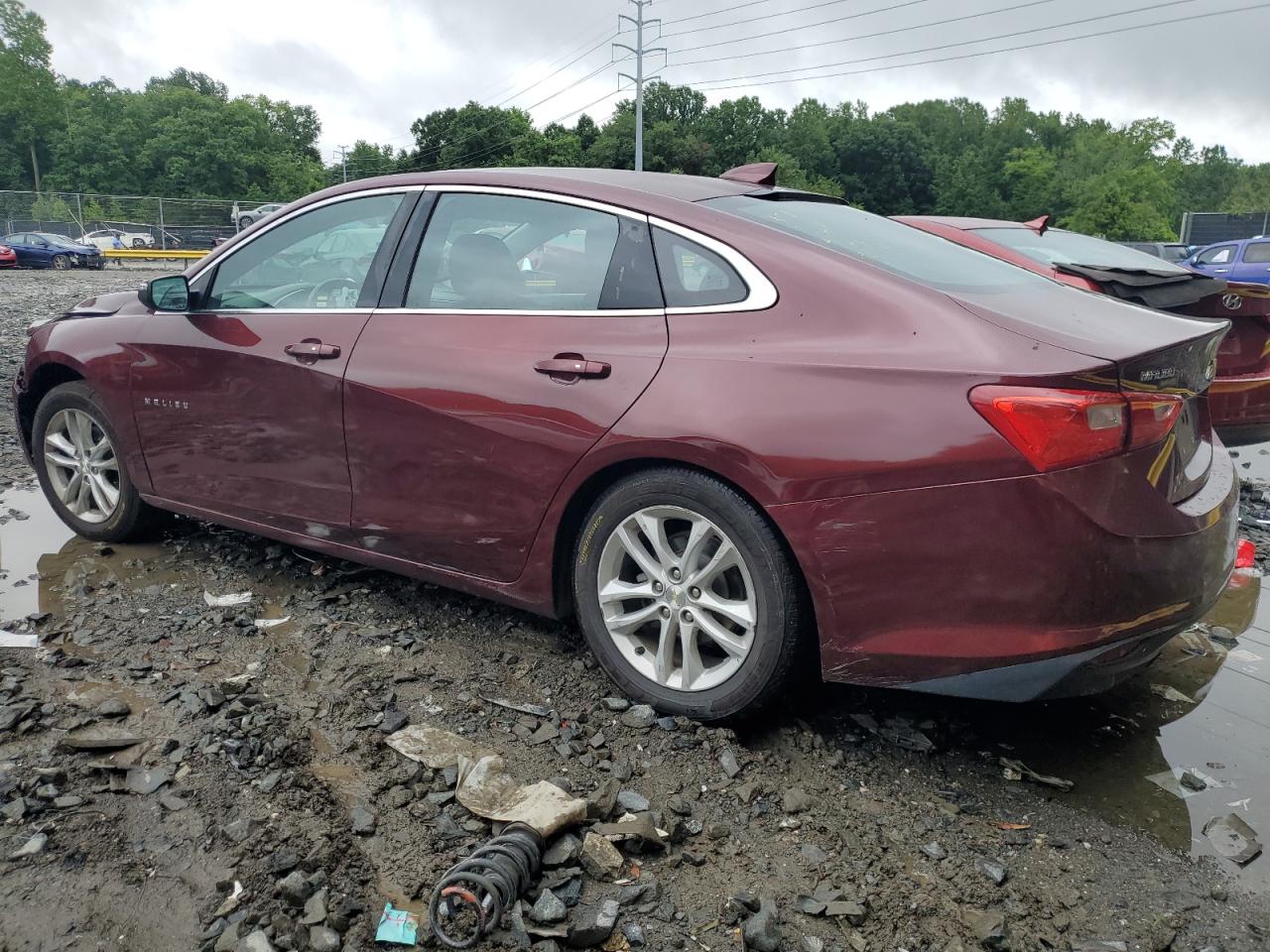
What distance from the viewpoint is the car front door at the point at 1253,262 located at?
20994 millimetres

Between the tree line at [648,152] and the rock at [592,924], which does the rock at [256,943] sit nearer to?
the rock at [592,924]

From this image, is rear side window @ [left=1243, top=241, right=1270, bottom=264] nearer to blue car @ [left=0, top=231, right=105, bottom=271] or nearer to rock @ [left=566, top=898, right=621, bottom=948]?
rock @ [left=566, top=898, right=621, bottom=948]

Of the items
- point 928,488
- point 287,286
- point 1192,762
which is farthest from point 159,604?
point 1192,762

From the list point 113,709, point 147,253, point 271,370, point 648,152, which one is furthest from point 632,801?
point 648,152

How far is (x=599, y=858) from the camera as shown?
2.42 m

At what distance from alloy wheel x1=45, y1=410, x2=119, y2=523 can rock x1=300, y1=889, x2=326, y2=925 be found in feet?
9.96

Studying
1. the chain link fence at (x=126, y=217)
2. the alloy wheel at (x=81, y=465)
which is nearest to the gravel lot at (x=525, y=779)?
the alloy wheel at (x=81, y=465)

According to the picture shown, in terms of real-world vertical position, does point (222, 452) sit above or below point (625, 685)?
above

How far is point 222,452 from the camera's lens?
4098 mm

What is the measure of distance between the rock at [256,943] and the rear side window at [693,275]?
195 cm

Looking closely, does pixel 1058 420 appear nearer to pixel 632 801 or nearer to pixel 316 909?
A: pixel 632 801

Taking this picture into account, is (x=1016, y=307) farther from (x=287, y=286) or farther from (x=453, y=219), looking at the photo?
(x=287, y=286)

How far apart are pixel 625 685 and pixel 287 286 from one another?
2.12 m

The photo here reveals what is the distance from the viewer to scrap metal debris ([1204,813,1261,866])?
8.32 feet
